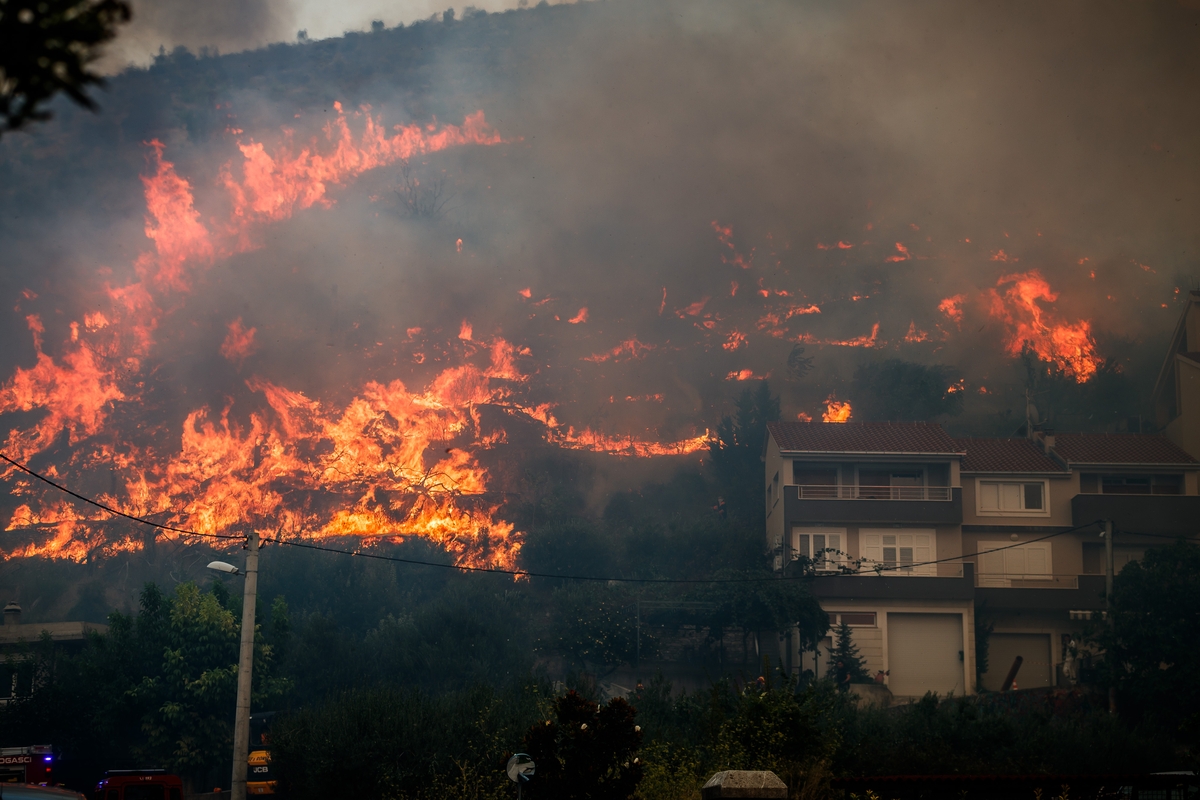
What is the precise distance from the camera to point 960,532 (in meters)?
62.5

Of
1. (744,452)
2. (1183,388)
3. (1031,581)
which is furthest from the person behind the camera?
(744,452)

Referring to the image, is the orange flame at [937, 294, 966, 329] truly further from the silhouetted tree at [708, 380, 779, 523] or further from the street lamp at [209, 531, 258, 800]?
the street lamp at [209, 531, 258, 800]

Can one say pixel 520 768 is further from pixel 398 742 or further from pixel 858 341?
pixel 858 341

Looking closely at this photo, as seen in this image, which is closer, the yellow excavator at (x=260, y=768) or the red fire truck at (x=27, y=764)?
the red fire truck at (x=27, y=764)

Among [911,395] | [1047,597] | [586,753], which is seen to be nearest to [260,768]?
[586,753]

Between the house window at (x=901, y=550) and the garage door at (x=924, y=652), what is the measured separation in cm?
311

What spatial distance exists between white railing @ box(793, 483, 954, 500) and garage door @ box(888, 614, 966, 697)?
8.05m

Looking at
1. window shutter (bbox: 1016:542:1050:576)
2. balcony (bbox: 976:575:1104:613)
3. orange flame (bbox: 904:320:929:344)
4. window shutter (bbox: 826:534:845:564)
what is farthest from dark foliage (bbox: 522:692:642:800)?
orange flame (bbox: 904:320:929:344)

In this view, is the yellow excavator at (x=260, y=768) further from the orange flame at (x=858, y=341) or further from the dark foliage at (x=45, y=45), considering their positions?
the orange flame at (x=858, y=341)

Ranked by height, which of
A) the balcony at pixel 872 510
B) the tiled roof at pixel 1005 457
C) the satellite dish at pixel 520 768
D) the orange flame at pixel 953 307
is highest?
the orange flame at pixel 953 307

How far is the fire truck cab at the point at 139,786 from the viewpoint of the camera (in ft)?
93.4

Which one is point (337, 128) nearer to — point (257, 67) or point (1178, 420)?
point (257, 67)

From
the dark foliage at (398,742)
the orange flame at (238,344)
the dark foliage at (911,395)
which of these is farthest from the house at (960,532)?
the orange flame at (238,344)

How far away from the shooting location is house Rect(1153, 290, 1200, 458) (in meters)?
69.8
